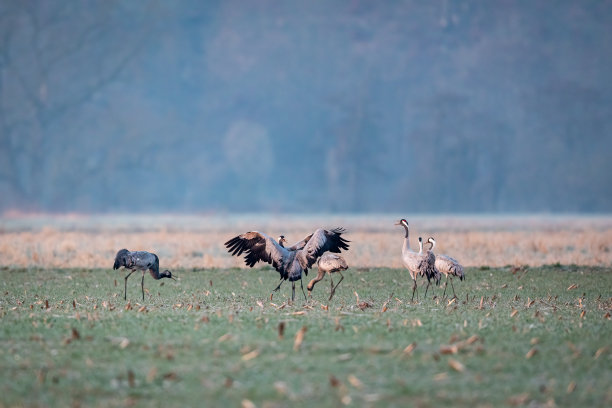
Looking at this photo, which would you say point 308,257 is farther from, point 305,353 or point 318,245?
point 305,353

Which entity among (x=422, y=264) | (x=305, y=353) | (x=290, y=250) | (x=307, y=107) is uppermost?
(x=307, y=107)

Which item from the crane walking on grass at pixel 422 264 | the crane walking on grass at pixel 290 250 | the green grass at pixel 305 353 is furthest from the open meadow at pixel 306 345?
the crane walking on grass at pixel 290 250

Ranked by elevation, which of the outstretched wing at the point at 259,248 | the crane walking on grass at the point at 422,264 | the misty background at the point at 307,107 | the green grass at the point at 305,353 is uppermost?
the misty background at the point at 307,107

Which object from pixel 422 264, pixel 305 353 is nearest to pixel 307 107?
pixel 422 264

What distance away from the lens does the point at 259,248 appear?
15.4 m

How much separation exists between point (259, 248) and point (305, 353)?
20.0ft

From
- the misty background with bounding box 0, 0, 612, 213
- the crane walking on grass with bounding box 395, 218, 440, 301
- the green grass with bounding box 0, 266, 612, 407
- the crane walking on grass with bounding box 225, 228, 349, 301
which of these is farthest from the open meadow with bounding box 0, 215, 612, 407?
the misty background with bounding box 0, 0, 612, 213

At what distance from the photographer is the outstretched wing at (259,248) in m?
15.1

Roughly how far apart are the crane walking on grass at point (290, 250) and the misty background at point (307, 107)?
66.0 m

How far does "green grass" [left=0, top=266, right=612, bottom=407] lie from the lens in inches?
312

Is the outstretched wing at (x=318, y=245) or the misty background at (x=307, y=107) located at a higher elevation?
the misty background at (x=307, y=107)

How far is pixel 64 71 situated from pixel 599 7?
208 feet

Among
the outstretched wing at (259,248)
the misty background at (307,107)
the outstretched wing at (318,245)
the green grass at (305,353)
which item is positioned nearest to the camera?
the green grass at (305,353)

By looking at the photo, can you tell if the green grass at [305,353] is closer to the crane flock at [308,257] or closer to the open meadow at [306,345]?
the open meadow at [306,345]
